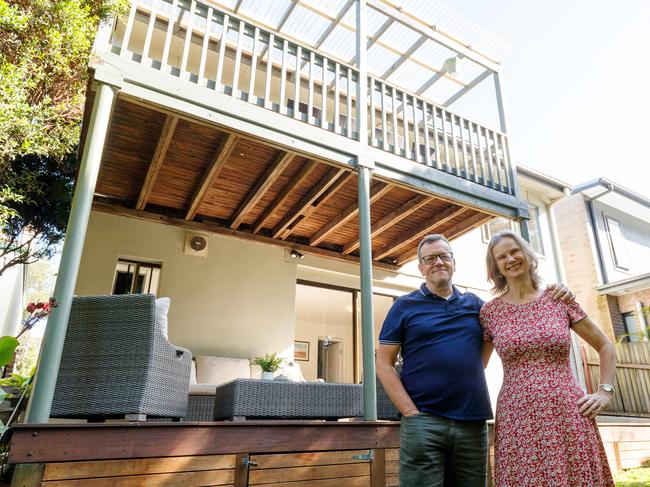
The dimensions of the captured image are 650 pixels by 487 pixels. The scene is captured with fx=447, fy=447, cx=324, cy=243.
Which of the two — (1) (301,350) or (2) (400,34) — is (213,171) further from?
(1) (301,350)

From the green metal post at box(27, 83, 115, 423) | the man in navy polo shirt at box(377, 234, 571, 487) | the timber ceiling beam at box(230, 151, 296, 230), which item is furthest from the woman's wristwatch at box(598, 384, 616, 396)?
the timber ceiling beam at box(230, 151, 296, 230)

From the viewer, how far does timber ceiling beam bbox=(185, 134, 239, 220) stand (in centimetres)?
420

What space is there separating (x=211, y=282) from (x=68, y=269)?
130 inches

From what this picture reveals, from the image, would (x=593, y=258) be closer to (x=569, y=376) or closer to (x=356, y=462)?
(x=356, y=462)

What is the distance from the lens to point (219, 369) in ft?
18.0

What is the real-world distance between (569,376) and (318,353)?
896 centimetres

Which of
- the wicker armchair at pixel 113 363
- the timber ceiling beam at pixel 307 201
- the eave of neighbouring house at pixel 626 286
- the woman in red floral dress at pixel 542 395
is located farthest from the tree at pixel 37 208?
the eave of neighbouring house at pixel 626 286

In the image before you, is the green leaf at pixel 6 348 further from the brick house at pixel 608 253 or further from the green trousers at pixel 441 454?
the brick house at pixel 608 253

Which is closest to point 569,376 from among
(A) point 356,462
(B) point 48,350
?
(A) point 356,462

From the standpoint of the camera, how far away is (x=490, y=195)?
525 cm

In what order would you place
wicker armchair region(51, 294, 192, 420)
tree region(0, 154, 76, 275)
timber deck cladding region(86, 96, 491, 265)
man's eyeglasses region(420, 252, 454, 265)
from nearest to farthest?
1. man's eyeglasses region(420, 252, 454, 265)
2. wicker armchair region(51, 294, 192, 420)
3. timber deck cladding region(86, 96, 491, 265)
4. tree region(0, 154, 76, 275)

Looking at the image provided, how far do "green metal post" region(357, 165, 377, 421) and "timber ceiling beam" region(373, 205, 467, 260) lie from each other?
189 centimetres

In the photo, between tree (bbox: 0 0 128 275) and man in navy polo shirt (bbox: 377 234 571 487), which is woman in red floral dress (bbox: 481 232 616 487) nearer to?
man in navy polo shirt (bbox: 377 234 571 487)

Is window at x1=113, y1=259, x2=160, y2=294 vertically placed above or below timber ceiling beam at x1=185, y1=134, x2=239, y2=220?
below
